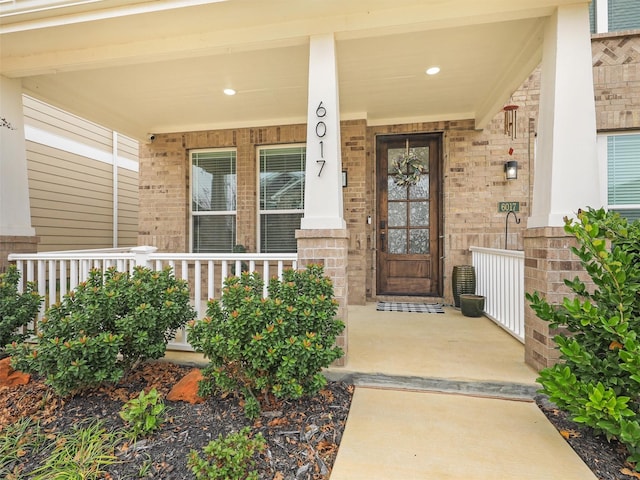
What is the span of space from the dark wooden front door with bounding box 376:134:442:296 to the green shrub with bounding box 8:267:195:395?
3123 mm

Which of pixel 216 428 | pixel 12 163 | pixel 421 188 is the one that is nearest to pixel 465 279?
pixel 421 188

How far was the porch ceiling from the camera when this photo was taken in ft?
7.85

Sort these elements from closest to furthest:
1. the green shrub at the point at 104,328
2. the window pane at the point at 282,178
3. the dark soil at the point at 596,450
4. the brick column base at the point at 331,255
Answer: the dark soil at the point at 596,450 < the green shrub at the point at 104,328 < the brick column base at the point at 331,255 < the window pane at the point at 282,178

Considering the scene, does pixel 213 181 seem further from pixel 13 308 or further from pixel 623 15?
pixel 623 15

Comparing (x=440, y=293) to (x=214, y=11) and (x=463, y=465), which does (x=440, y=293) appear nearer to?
(x=463, y=465)

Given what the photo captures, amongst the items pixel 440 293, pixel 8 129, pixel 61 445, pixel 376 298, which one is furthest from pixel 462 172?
pixel 8 129

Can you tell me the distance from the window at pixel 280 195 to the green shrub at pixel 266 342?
2731 mm

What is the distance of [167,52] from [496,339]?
4.12 meters

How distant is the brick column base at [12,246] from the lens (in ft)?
10.3

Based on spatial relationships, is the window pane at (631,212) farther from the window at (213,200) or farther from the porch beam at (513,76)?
the window at (213,200)

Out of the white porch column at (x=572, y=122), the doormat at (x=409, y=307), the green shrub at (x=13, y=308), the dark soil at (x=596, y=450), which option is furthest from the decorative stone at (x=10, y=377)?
the white porch column at (x=572, y=122)

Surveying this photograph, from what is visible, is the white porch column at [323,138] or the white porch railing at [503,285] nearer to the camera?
the white porch column at [323,138]

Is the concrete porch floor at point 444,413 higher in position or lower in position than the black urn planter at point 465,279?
lower

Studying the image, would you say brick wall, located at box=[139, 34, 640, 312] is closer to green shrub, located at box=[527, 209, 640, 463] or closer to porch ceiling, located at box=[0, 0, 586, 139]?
porch ceiling, located at box=[0, 0, 586, 139]
